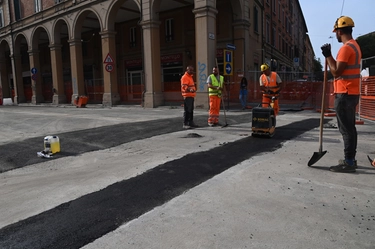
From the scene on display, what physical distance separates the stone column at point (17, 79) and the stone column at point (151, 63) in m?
19.7

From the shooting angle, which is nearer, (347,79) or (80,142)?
(347,79)

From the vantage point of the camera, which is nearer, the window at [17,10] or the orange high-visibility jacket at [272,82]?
the orange high-visibility jacket at [272,82]

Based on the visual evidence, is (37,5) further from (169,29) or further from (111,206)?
(111,206)

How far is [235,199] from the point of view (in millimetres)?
3357

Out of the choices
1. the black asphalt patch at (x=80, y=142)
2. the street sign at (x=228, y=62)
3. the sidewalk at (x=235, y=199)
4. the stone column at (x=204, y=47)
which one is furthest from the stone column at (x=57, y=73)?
the sidewalk at (x=235, y=199)

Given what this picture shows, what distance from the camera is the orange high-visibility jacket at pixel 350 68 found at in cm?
408

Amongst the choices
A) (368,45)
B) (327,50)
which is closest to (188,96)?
(327,50)

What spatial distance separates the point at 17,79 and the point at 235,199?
33.7m

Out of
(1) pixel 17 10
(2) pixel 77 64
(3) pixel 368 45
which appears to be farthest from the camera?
(3) pixel 368 45

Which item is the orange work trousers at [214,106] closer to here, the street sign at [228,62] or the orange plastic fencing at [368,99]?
the orange plastic fencing at [368,99]

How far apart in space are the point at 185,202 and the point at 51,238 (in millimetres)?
1385

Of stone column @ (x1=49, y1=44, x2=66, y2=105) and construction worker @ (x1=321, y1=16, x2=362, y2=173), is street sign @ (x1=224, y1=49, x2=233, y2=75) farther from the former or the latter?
stone column @ (x1=49, y1=44, x2=66, y2=105)

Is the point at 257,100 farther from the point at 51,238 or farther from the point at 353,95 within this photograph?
the point at 51,238

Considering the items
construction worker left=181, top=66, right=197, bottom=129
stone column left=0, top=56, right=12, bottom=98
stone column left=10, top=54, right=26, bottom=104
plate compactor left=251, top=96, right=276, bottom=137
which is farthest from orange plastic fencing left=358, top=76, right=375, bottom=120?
stone column left=0, top=56, right=12, bottom=98
